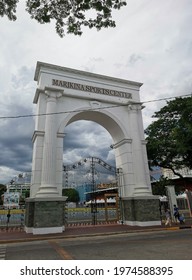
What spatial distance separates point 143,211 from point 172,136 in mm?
8282

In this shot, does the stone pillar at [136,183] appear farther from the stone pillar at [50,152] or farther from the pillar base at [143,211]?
the stone pillar at [50,152]

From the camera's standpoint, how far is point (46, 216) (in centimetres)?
1187

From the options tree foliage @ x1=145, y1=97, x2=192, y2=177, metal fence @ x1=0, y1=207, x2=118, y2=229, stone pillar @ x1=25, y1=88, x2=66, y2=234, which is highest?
tree foliage @ x1=145, y1=97, x2=192, y2=177

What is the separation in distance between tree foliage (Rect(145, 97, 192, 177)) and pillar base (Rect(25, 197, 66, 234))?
11.6 meters

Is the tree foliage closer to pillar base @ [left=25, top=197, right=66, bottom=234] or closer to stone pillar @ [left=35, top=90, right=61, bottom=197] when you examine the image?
stone pillar @ [left=35, top=90, right=61, bottom=197]

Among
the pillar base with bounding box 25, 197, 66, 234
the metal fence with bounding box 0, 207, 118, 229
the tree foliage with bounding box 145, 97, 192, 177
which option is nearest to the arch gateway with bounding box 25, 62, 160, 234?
the pillar base with bounding box 25, 197, 66, 234

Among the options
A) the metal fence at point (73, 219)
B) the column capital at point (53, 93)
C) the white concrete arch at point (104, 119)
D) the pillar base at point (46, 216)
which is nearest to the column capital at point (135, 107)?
the white concrete arch at point (104, 119)

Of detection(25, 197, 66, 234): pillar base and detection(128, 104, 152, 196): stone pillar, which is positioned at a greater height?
detection(128, 104, 152, 196): stone pillar

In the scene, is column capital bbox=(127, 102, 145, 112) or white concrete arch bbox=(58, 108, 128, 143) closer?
white concrete arch bbox=(58, 108, 128, 143)

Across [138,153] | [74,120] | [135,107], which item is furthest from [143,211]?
[74,120]

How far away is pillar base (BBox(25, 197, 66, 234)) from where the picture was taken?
460 inches

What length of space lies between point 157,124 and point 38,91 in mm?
12658

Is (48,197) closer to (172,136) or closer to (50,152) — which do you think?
(50,152)

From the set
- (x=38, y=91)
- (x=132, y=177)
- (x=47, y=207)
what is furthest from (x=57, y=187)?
(x=38, y=91)
